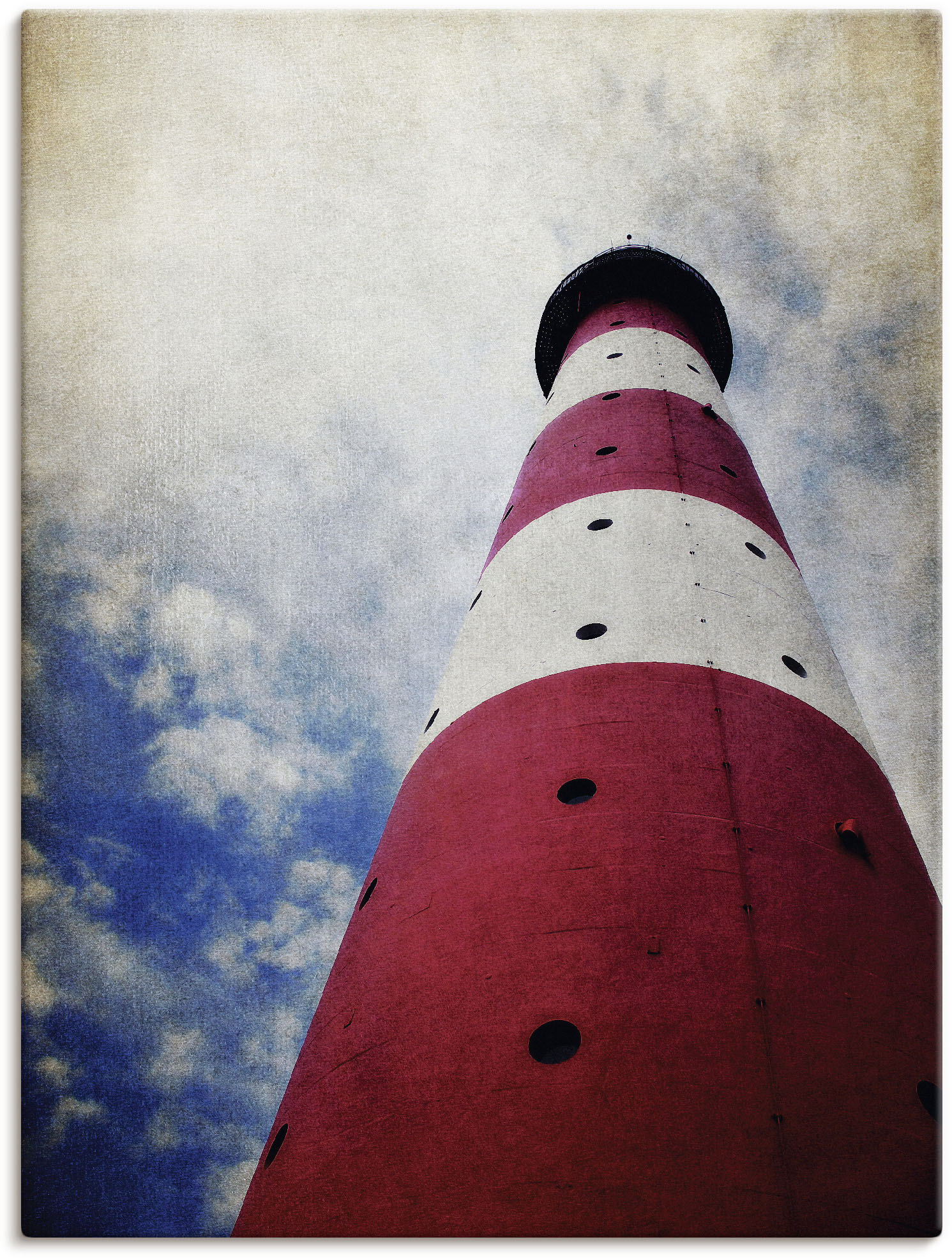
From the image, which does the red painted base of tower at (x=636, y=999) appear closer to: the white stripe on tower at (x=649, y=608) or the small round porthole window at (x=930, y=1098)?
the small round porthole window at (x=930, y=1098)

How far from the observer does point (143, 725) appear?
4.99 m

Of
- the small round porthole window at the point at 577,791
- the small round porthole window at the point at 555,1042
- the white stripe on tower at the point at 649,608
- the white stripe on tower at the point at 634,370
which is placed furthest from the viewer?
the white stripe on tower at the point at 634,370

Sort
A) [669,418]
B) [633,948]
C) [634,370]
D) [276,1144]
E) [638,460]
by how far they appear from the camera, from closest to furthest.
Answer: [633,948]
[276,1144]
[638,460]
[669,418]
[634,370]

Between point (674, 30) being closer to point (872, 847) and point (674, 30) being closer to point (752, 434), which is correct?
point (752, 434)

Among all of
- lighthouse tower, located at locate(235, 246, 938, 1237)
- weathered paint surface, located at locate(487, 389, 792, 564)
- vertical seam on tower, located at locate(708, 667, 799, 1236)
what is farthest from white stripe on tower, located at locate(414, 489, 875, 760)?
vertical seam on tower, located at locate(708, 667, 799, 1236)

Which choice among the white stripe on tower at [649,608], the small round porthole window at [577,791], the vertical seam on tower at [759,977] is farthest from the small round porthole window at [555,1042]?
the white stripe on tower at [649,608]

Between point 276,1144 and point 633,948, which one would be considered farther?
point 276,1144

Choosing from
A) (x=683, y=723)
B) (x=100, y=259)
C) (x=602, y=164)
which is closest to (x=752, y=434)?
(x=602, y=164)

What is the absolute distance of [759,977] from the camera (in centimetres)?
350

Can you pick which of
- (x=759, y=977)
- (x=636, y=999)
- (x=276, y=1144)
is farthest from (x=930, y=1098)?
(x=276, y=1144)

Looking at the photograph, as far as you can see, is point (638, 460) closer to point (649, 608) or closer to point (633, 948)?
point (649, 608)

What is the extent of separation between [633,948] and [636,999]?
0.66ft

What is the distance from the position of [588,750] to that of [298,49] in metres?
3.89

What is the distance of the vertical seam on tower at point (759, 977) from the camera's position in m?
2.98
